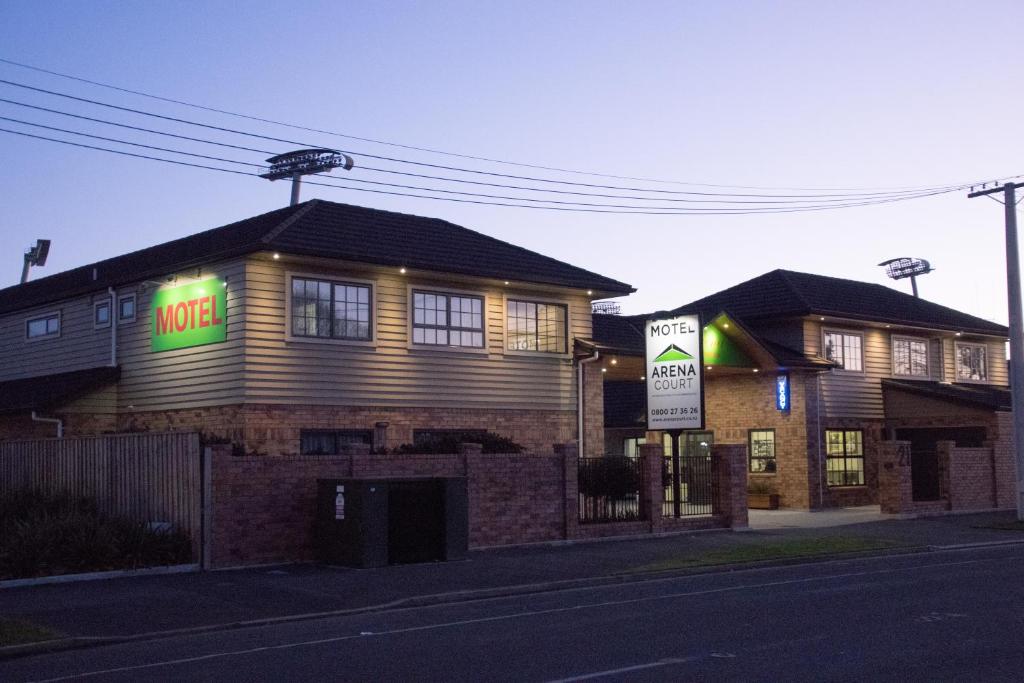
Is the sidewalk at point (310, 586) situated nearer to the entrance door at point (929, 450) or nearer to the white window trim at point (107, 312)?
the entrance door at point (929, 450)

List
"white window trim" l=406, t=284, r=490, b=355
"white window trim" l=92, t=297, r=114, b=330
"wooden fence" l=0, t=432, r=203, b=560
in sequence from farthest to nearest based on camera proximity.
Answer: "white window trim" l=92, t=297, r=114, b=330
"white window trim" l=406, t=284, r=490, b=355
"wooden fence" l=0, t=432, r=203, b=560

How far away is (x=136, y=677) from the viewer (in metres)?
10.3

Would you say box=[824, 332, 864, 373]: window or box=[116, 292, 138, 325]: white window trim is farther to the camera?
box=[824, 332, 864, 373]: window

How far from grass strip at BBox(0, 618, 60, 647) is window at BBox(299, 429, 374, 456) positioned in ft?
39.3

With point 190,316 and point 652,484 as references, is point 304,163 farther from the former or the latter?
point 652,484

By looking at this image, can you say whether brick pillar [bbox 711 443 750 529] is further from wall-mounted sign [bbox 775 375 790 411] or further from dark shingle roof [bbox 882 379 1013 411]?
dark shingle roof [bbox 882 379 1013 411]

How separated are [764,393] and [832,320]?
134 inches

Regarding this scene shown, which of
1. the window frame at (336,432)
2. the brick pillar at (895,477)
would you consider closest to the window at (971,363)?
the brick pillar at (895,477)

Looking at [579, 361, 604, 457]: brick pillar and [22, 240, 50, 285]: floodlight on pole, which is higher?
[22, 240, 50, 285]: floodlight on pole

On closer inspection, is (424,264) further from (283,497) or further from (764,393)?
(764,393)

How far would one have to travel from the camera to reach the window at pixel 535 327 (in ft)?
95.8

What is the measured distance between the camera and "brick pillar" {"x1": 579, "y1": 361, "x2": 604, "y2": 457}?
3011 centimetres

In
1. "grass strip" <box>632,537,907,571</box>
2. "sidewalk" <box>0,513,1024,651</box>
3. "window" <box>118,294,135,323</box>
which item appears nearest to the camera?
"sidewalk" <box>0,513,1024,651</box>

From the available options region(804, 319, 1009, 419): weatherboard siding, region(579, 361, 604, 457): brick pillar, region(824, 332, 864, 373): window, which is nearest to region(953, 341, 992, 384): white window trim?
region(804, 319, 1009, 419): weatherboard siding
